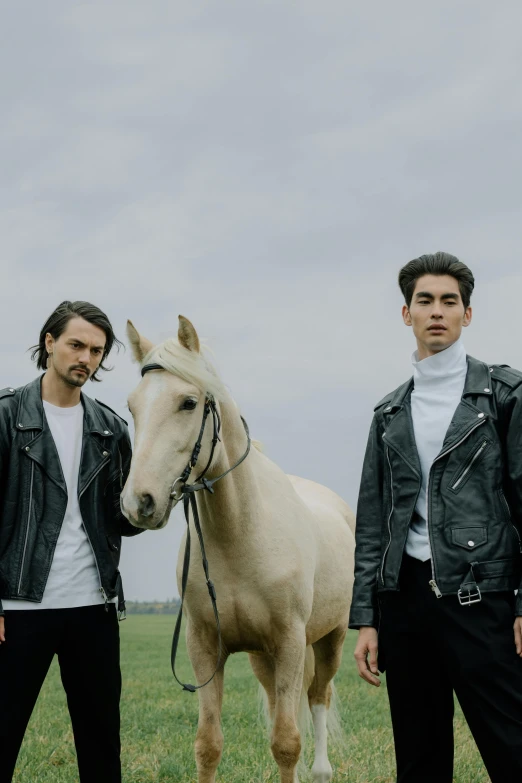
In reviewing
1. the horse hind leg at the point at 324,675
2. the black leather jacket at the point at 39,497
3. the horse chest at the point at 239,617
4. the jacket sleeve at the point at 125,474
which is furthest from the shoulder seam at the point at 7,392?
the horse hind leg at the point at 324,675

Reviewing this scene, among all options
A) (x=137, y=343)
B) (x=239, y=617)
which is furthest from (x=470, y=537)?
(x=137, y=343)

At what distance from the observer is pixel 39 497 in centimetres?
360

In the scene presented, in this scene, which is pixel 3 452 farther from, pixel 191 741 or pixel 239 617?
pixel 191 741

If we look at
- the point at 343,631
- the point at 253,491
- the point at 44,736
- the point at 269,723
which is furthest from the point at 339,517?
the point at 44,736

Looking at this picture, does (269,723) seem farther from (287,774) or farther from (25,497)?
(25,497)

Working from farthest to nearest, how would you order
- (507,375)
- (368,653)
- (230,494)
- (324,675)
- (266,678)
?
(324,675) → (266,678) → (230,494) → (368,653) → (507,375)

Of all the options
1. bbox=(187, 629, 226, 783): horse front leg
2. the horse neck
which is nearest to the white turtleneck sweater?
the horse neck

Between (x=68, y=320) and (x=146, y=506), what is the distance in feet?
3.54

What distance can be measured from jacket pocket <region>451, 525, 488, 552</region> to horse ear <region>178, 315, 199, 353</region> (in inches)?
62.5

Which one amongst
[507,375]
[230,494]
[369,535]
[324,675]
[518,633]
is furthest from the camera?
[324,675]

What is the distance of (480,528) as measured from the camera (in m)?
2.84

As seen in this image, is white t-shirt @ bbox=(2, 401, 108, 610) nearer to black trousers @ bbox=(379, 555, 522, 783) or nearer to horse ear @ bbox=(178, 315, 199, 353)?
horse ear @ bbox=(178, 315, 199, 353)

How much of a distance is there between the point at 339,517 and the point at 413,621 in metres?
3.30

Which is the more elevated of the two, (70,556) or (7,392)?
(7,392)
